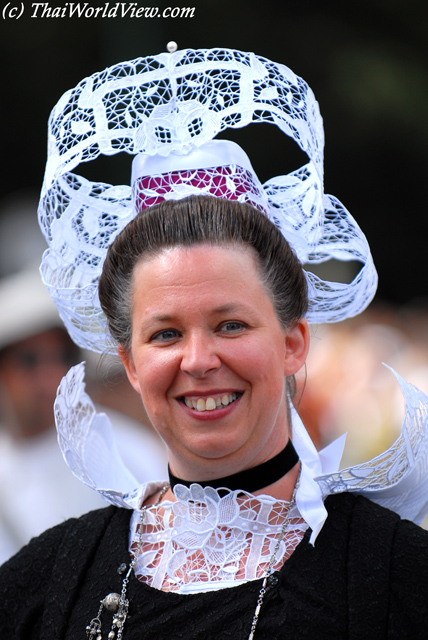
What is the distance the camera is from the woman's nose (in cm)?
174

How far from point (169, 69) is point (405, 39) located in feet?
8.60

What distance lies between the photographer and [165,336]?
1.82 metres

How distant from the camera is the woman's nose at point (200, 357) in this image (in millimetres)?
1741

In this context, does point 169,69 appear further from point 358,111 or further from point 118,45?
point 358,111

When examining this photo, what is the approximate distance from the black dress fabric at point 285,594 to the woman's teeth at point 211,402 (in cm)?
34

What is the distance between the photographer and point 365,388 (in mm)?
3932

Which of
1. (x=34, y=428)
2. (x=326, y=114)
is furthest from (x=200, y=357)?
(x=326, y=114)

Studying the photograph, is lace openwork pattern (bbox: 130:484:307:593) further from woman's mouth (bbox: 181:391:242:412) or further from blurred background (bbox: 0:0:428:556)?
blurred background (bbox: 0:0:428:556)

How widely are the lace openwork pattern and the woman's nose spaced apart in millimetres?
306

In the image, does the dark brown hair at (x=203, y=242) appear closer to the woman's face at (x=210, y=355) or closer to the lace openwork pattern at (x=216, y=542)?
the woman's face at (x=210, y=355)

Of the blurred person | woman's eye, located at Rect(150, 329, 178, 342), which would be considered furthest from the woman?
the blurred person

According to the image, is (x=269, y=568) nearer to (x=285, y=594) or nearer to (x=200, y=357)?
(x=285, y=594)

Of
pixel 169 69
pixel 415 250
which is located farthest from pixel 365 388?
pixel 169 69

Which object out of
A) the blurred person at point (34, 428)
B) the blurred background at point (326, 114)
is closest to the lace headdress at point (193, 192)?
the blurred person at point (34, 428)
